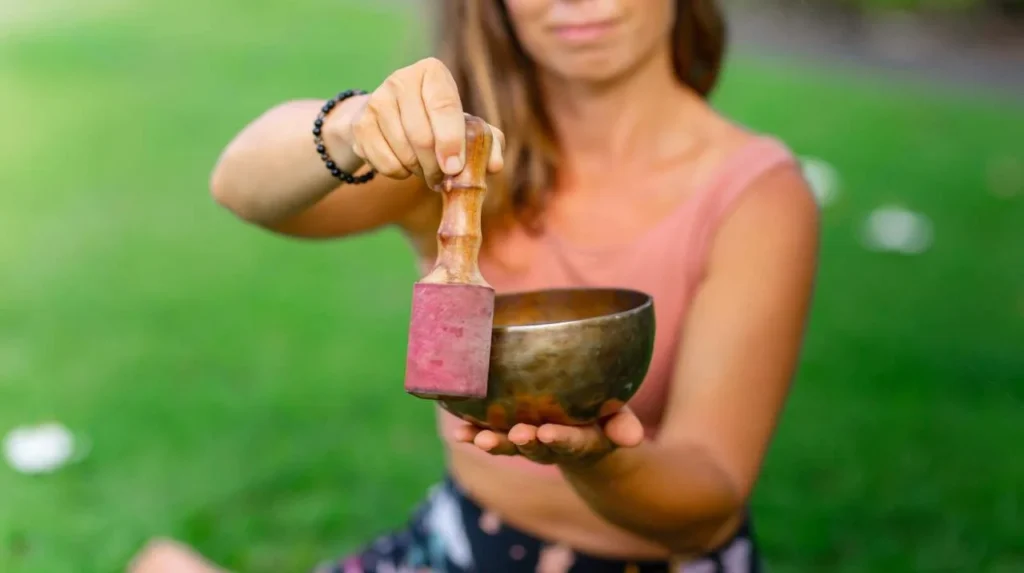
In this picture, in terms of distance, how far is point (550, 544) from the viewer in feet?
6.22

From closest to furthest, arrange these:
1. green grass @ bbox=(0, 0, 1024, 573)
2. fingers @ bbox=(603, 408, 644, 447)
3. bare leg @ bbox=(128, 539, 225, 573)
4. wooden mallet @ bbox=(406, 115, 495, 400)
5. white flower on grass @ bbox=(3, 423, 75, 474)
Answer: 1. wooden mallet @ bbox=(406, 115, 495, 400)
2. fingers @ bbox=(603, 408, 644, 447)
3. bare leg @ bbox=(128, 539, 225, 573)
4. green grass @ bbox=(0, 0, 1024, 573)
5. white flower on grass @ bbox=(3, 423, 75, 474)

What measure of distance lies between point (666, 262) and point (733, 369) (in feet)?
0.64

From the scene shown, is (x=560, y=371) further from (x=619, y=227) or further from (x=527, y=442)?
(x=619, y=227)

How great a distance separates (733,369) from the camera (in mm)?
1741

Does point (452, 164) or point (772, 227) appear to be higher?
point (452, 164)

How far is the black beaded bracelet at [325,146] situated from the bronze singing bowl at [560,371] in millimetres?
324

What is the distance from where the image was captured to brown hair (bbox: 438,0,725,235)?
6.32 ft

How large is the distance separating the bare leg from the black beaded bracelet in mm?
1069

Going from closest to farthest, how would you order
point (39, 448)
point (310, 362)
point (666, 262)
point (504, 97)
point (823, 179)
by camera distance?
point (666, 262)
point (504, 97)
point (39, 448)
point (310, 362)
point (823, 179)

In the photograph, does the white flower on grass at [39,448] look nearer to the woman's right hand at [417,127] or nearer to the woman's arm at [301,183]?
the woman's arm at [301,183]

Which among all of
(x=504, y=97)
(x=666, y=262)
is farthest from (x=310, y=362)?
(x=666, y=262)

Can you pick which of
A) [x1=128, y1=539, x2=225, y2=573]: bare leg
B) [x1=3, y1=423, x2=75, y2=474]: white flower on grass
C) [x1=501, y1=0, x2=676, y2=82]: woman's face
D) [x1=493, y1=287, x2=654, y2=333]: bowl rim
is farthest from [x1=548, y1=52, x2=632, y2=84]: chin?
[x1=3, y1=423, x2=75, y2=474]: white flower on grass

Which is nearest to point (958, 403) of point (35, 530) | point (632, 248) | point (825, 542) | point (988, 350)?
point (988, 350)

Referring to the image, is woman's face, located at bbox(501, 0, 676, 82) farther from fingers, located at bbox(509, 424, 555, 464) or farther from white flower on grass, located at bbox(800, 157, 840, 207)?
white flower on grass, located at bbox(800, 157, 840, 207)
